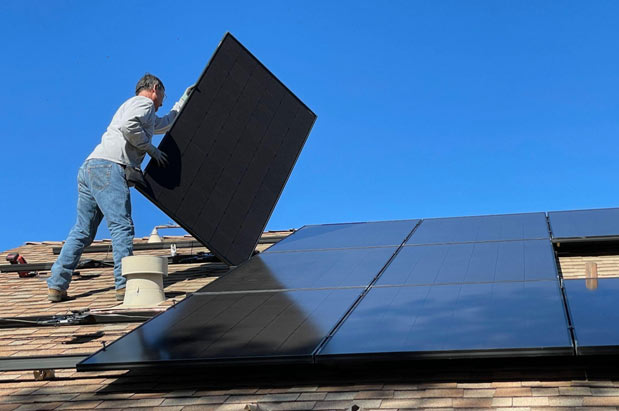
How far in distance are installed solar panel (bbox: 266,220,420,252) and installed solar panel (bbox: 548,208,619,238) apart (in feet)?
4.90

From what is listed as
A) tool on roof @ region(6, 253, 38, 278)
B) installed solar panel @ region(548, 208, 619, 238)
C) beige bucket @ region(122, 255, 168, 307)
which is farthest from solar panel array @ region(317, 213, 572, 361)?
tool on roof @ region(6, 253, 38, 278)

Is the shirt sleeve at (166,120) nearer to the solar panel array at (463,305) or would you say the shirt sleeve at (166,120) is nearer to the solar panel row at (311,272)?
the solar panel row at (311,272)

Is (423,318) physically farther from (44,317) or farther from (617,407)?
(44,317)

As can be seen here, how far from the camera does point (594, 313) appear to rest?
4.83 meters

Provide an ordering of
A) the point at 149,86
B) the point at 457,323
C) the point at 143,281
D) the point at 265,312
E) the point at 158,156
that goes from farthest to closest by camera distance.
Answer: the point at 149,86, the point at 158,156, the point at 143,281, the point at 265,312, the point at 457,323

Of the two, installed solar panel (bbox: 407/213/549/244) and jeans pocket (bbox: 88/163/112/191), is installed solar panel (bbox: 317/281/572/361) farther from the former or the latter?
jeans pocket (bbox: 88/163/112/191)

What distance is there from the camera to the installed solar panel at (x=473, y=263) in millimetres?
5992

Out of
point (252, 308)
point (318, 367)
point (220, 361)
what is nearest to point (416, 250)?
point (252, 308)

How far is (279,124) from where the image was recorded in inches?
367

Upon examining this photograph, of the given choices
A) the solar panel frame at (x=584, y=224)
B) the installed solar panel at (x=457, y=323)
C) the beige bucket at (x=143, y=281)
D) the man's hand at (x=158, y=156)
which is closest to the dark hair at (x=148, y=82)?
the man's hand at (x=158, y=156)

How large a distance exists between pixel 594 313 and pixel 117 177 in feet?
15.9

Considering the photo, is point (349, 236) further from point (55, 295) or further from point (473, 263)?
point (55, 295)

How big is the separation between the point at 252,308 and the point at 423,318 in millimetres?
1363

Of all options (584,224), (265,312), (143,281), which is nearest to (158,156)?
(143,281)
